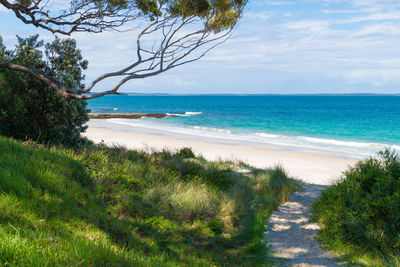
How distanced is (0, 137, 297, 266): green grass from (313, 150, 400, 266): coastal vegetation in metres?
1.28

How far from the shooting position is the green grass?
3.49 metres

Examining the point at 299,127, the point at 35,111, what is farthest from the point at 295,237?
the point at 299,127

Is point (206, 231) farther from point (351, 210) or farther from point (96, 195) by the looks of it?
point (351, 210)

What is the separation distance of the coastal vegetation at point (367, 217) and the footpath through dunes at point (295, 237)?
254 mm

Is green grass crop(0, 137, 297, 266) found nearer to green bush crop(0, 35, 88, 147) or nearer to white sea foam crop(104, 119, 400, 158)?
green bush crop(0, 35, 88, 147)

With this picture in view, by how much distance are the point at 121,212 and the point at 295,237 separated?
125 inches

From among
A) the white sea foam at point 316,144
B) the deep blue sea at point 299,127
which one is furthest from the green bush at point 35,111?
the deep blue sea at point 299,127

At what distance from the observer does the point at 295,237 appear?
21.2 feet

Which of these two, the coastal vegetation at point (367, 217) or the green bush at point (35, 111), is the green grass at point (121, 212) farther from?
the green bush at point (35, 111)

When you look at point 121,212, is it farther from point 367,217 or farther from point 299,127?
point 299,127

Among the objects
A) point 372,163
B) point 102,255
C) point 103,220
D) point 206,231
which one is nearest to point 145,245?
point 103,220

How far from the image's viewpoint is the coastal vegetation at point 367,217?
5371 millimetres

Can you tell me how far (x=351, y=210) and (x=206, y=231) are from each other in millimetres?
2477

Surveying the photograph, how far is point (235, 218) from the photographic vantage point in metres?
6.93
